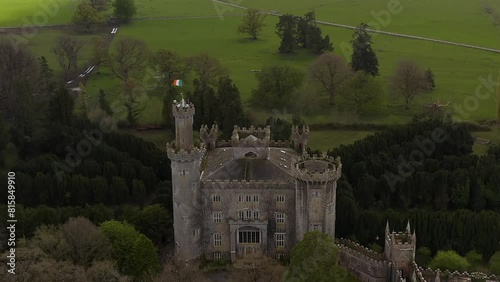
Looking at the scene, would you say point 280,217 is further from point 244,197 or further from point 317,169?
point 317,169

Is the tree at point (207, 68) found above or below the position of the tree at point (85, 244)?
above

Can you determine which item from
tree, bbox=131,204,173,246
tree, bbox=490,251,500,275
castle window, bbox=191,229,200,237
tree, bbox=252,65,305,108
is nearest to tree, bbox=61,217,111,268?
tree, bbox=131,204,173,246

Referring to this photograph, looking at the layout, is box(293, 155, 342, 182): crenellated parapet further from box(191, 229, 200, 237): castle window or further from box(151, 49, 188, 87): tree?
box(151, 49, 188, 87): tree

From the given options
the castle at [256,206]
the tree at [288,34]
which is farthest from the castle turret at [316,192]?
the tree at [288,34]

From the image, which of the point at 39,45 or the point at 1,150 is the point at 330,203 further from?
the point at 39,45

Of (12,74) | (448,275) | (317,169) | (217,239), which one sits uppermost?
(12,74)

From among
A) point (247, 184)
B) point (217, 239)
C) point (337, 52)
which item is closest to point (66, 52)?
point (337, 52)

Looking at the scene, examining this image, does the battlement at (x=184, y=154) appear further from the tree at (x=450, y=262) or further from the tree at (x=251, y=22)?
the tree at (x=251, y=22)
